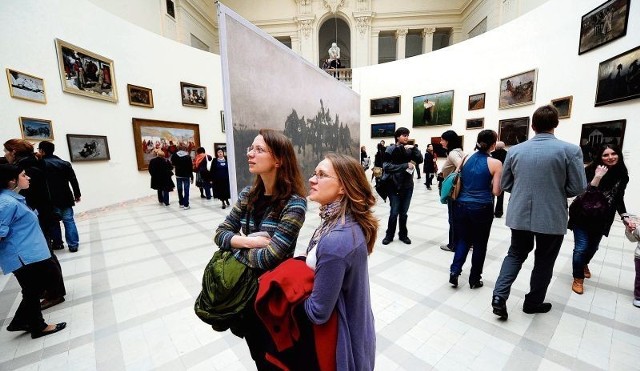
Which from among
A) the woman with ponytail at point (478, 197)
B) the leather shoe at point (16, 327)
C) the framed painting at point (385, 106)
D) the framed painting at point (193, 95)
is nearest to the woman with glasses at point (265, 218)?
the woman with ponytail at point (478, 197)

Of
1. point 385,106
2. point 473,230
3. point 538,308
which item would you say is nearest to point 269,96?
point 473,230

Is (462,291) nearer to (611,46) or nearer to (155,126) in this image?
(611,46)

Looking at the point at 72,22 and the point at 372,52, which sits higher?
the point at 372,52

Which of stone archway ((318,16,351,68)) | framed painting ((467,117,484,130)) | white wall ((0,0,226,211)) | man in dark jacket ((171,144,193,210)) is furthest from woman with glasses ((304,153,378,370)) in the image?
stone archway ((318,16,351,68))

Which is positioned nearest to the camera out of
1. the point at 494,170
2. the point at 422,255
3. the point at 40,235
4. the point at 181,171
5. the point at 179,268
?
the point at 40,235

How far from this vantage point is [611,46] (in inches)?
229

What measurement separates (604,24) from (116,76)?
1227 cm

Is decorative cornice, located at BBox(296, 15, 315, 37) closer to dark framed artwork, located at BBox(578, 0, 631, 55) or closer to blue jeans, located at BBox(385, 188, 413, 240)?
dark framed artwork, located at BBox(578, 0, 631, 55)

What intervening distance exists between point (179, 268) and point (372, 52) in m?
16.9

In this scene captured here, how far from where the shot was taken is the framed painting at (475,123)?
A: 10.2 metres

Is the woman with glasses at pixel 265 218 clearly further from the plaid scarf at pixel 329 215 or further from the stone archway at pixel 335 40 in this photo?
the stone archway at pixel 335 40

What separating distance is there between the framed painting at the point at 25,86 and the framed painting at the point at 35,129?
17.6 inches

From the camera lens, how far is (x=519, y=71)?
8.62m

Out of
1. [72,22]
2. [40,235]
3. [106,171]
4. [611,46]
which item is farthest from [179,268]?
[611,46]
